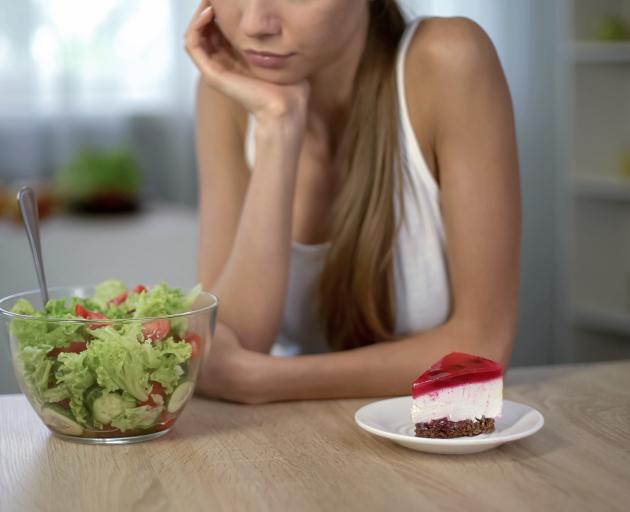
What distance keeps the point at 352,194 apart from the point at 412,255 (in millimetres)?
134

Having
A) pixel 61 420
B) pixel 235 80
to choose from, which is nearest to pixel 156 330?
pixel 61 420

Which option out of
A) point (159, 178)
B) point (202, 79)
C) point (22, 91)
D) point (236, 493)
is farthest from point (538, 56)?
point (236, 493)

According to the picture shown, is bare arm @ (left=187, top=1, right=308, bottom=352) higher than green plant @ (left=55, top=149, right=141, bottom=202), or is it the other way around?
bare arm @ (left=187, top=1, right=308, bottom=352)

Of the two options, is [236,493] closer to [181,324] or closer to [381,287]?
[181,324]

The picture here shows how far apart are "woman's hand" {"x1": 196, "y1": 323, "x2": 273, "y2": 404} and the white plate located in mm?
152

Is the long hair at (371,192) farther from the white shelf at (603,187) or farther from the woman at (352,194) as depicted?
the white shelf at (603,187)

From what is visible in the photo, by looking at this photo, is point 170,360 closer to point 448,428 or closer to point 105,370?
point 105,370

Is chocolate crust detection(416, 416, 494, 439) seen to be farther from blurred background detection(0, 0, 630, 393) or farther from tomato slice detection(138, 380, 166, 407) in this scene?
blurred background detection(0, 0, 630, 393)

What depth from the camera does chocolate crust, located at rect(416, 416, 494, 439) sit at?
1106mm

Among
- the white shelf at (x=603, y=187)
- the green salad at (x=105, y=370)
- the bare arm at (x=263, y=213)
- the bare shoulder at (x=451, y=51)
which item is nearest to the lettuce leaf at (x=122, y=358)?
the green salad at (x=105, y=370)

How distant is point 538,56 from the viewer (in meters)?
4.11

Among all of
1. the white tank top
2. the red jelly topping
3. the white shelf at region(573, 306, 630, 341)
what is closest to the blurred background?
the white shelf at region(573, 306, 630, 341)

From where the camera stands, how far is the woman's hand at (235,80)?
1.53 m

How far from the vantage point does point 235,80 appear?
1548mm
